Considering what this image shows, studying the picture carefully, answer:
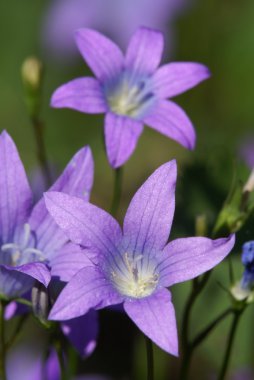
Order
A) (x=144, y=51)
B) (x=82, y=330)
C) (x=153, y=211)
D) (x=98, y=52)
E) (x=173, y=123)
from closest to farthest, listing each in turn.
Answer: (x=153, y=211), (x=82, y=330), (x=173, y=123), (x=98, y=52), (x=144, y=51)

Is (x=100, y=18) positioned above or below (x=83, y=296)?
below

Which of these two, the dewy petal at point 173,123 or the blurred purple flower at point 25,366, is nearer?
the dewy petal at point 173,123

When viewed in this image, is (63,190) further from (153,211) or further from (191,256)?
(191,256)

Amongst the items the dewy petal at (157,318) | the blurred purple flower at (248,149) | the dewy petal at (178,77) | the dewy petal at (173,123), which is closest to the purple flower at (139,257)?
the dewy petal at (157,318)

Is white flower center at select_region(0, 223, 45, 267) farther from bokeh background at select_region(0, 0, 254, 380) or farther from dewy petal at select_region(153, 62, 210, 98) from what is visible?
bokeh background at select_region(0, 0, 254, 380)

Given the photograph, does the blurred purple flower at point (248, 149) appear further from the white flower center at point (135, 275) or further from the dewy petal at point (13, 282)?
the dewy petal at point (13, 282)

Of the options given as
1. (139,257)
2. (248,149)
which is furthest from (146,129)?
(139,257)
